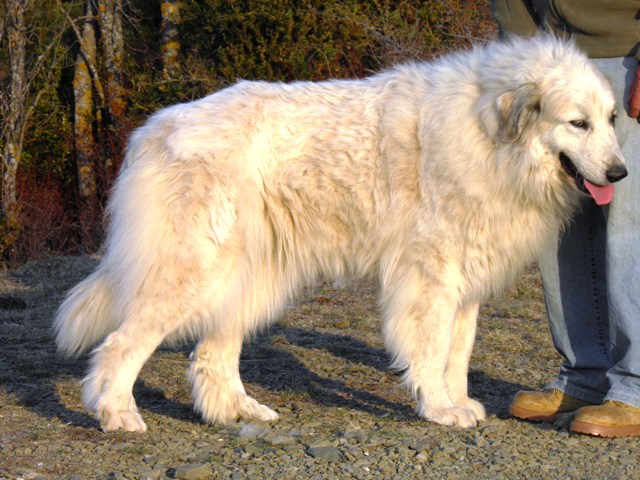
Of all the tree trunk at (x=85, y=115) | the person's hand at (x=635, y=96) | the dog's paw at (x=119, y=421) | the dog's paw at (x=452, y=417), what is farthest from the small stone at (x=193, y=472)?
the tree trunk at (x=85, y=115)

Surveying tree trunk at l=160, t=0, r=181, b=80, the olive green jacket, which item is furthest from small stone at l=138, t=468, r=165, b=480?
tree trunk at l=160, t=0, r=181, b=80

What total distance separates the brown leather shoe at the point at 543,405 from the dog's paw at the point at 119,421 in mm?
1758

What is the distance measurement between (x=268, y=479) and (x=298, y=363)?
83.7 inches

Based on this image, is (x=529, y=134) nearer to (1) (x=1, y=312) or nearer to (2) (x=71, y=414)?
(2) (x=71, y=414)

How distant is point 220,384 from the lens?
14.7 ft

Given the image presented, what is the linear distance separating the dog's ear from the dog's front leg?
744mm

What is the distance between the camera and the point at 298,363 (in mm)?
5625

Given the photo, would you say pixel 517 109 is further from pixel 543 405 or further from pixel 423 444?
pixel 423 444

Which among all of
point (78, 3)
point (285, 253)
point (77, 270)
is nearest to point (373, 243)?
point (285, 253)

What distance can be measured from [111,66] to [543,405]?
11198 millimetres

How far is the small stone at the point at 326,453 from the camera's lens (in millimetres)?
3748

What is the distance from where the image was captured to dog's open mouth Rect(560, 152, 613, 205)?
159 inches

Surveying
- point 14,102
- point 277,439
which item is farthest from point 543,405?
point 14,102

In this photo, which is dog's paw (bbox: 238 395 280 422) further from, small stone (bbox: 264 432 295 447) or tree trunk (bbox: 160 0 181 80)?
tree trunk (bbox: 160 0 181 80)
